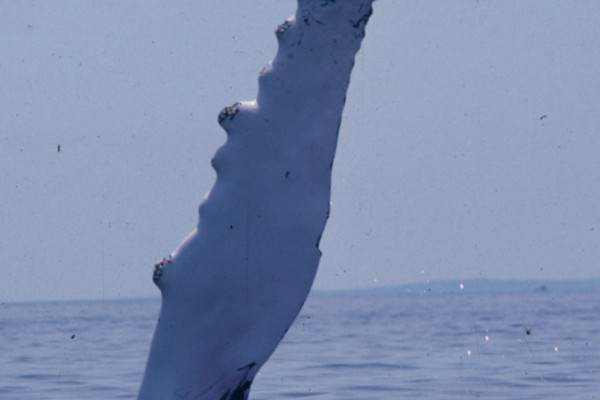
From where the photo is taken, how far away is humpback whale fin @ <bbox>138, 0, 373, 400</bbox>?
9.03 feet

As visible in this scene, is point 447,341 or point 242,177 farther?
point 447,341

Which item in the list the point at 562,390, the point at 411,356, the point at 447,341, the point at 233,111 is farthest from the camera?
the point at 447,341

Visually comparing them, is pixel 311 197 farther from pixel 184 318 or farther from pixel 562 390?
pixel 562 390

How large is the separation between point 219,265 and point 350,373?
17.9 metres

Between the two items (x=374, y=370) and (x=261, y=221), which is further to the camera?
(x=374, y=370)

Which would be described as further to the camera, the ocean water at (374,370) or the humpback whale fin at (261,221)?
the ocean water at (374,370)

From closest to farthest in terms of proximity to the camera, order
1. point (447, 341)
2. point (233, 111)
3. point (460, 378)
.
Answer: point (233, 111) < point (460, 378) < point (447, 341)

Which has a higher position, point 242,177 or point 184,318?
point 242,177

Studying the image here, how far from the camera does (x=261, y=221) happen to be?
2.77 metres

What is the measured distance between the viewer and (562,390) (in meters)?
16.4

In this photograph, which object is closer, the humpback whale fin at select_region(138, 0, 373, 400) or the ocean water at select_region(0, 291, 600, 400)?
the humpback whale fin at select_region(138, 0, 373, 400)

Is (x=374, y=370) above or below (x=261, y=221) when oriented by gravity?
above

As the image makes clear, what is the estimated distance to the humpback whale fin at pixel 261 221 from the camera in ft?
9.03

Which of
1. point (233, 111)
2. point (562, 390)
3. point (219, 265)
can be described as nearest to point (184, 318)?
point (219, 265)
